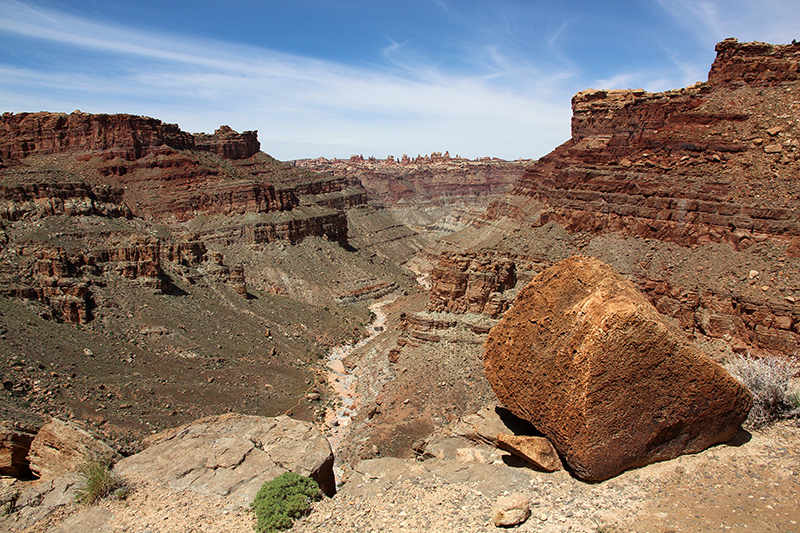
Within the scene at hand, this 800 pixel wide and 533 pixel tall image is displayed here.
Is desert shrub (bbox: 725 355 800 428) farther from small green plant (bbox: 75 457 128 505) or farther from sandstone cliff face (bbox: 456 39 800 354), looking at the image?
small green plant (bbox: 75 457 128 505)

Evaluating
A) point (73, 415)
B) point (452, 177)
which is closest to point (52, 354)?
point (73, 415)

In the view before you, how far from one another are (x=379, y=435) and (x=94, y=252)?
29542 mm

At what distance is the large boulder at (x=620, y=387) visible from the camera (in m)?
10.7

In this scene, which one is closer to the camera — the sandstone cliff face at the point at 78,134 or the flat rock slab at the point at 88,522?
the flat rock slab at the point at 88,522

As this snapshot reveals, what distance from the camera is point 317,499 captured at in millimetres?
12547

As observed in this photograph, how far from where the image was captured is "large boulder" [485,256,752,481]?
10.7 metres

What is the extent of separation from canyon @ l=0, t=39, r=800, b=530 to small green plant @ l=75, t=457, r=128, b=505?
5.23m

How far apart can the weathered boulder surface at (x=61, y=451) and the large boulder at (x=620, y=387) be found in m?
12.6

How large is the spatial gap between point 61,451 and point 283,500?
7.92 m

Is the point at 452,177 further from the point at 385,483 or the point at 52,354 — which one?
the point at 385,483

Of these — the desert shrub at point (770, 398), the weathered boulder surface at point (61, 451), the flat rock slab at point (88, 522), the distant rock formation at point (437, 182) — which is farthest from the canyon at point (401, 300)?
the distant rock formation at point (437, 182)

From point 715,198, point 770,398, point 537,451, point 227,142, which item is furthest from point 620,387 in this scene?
point 227,142

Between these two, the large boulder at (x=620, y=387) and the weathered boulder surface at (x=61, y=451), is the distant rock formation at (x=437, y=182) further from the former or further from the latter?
the large boulder at (x=620, y=387)

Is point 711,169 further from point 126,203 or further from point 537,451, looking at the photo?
point 126,203
